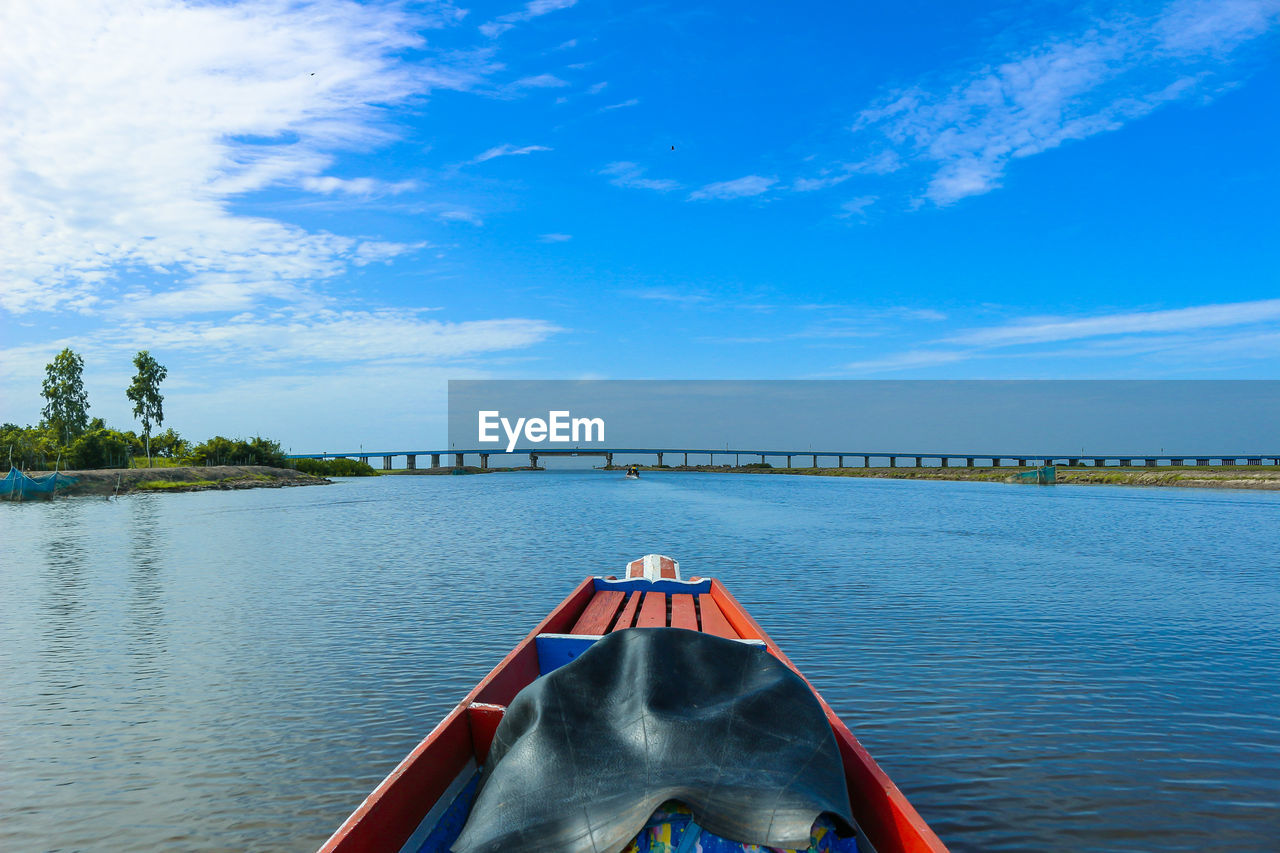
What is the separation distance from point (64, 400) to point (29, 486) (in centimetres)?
2964

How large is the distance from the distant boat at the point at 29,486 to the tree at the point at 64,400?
2268 cm

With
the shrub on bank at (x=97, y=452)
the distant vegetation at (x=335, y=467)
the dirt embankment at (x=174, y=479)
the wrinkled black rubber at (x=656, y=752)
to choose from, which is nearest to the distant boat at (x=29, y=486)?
the dirt embankment at (x=174, y=479)

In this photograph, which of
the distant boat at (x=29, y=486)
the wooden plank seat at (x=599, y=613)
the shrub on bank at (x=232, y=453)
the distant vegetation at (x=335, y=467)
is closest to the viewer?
the wooden plank seat at (x=599, y=613)

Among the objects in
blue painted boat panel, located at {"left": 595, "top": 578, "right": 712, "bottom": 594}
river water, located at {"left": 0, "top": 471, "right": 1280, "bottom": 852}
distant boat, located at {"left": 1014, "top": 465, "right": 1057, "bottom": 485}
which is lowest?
distant boat, located at {"left": 1014, "top": 465, "right": 1057, "bottom": 485}

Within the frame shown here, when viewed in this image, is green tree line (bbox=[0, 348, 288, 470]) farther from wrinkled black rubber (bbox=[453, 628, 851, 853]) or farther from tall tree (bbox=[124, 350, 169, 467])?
wrinkled black rubber (bbox=[453, 628, 851, 853])

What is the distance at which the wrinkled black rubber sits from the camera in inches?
123

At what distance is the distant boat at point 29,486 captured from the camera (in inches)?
2299

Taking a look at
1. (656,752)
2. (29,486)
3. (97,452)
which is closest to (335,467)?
(97,452)

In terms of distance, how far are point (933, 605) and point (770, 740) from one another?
12.6 metres

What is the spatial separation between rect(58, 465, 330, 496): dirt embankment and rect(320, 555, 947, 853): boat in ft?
258

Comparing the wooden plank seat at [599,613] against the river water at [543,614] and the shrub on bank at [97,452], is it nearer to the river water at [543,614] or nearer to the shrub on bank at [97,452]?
the river water at [543,614]

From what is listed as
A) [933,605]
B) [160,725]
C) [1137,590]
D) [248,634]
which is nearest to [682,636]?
[160,725]

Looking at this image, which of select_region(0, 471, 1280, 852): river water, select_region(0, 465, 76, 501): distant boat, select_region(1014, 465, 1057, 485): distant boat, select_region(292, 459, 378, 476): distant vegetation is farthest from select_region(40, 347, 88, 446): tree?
select_region(1014, 465, 1057, 485): distant boat

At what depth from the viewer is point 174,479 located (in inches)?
3073
